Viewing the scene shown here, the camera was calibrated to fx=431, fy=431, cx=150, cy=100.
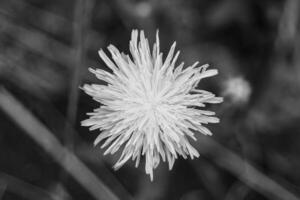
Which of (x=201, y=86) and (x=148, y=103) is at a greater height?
(x=201, y=86)

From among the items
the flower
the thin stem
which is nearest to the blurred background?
the thin stem

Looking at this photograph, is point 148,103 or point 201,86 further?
point 201,86

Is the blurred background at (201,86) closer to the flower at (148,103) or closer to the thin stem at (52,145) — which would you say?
the thin stem at (52,145)

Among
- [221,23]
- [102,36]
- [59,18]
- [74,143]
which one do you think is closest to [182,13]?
[221,23]

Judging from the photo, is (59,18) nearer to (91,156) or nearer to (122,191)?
(91,156)

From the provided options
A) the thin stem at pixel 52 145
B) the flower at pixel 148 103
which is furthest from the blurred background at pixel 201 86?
the flower at pixel 148 103
